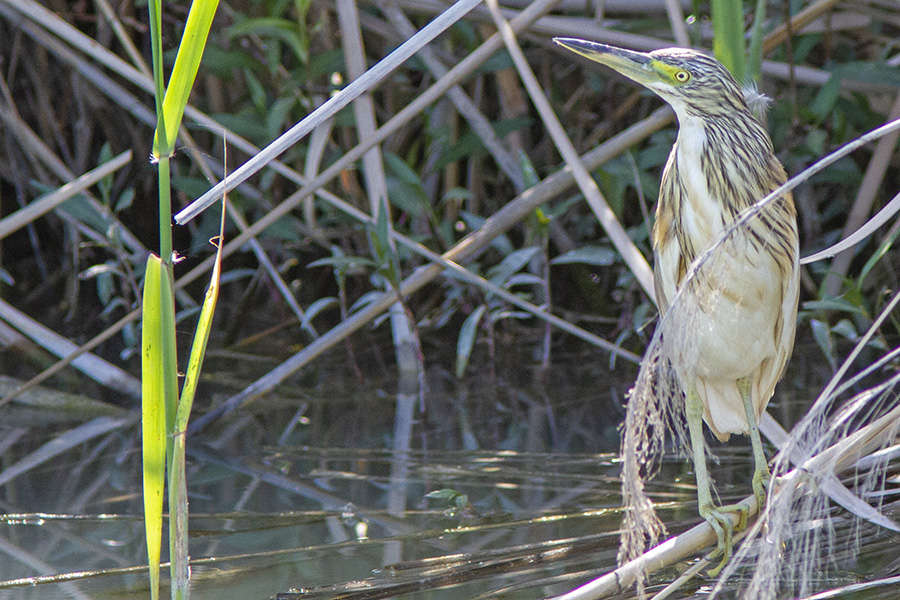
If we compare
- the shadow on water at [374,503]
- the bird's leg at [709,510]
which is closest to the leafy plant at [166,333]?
the shadow on water at [374,503]

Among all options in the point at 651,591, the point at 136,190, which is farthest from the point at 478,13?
the point at 651,591

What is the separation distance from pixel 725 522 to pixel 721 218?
0.55m

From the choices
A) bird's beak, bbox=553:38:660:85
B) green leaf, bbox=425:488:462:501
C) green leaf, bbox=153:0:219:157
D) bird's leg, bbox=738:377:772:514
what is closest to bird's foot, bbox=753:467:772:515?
bird's leg, bbox=738:377:772:514

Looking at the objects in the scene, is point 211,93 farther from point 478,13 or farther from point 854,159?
point 854,159

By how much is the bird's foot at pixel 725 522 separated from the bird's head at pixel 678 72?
739 millimetres

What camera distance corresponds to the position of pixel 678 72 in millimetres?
1612

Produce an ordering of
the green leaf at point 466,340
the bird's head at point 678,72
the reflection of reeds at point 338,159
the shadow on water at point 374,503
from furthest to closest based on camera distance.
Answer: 1. the green leaf at point 466,340
2. the reflection of reeds at point 338,159
3. the shadow on water at point 374,503
4. the bird's head at point 678,72

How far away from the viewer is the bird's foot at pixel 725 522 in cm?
163

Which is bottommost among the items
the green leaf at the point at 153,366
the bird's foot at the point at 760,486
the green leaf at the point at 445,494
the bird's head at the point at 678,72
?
the bird's foot at the point at 760,486

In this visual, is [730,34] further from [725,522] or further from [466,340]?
[466,340]

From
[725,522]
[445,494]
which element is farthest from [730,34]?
[445,494]

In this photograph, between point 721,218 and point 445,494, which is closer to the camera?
point 721,218

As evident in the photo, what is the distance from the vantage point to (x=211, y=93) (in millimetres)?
3564

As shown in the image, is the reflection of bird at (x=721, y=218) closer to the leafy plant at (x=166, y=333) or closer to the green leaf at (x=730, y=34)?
the green leaf at (x=730, y=34)
